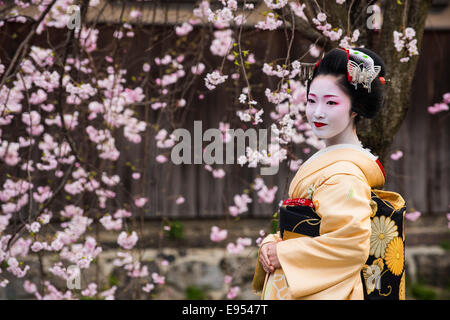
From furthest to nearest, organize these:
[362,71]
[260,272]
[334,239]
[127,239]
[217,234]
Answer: [217,234] < [127,239] < [260,272] < [362,71] < [334,239]

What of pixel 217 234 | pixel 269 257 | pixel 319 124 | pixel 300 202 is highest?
pixel 319 124

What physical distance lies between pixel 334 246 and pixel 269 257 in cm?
32

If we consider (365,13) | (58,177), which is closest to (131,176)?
(58,177)

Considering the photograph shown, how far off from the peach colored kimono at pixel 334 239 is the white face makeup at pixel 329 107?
0.11 metres

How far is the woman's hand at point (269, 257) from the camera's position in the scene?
6.89 ft

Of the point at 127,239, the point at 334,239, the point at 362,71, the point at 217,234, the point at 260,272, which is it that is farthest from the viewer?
the point at 217,234

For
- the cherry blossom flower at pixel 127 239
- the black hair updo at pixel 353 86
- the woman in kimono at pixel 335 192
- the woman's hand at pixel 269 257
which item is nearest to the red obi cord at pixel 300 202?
the woman in kimono at pixel 335 192

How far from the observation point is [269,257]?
2.13 meters

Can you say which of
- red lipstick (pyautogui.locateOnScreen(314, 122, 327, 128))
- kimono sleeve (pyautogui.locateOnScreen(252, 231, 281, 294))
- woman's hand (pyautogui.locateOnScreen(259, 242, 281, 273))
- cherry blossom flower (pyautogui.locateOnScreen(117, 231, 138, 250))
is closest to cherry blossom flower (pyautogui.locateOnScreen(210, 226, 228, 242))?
cherry blossom flower (pyautogui.locateOnScreen(117, 231, 138, 250))

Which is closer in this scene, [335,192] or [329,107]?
[335,192]

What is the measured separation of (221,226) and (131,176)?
108 centimetres

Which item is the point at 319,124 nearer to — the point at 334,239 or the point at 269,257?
the point at 334,239

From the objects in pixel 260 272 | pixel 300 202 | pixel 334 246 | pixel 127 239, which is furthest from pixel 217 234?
pixel 334 246

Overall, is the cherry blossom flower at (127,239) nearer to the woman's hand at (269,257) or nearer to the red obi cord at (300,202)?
the woman's hand at (269,257)
